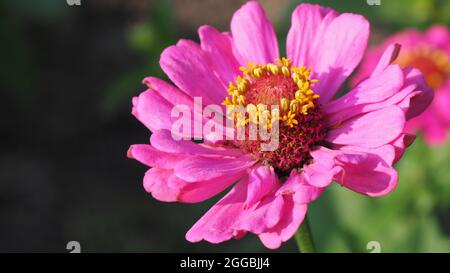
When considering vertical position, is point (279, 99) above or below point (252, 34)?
below

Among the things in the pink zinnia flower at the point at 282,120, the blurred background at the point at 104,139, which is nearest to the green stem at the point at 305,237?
the pink zinnia flower at the point at 282,120

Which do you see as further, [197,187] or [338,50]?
[338,50]

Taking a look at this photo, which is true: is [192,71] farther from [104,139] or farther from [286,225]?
[104,139]

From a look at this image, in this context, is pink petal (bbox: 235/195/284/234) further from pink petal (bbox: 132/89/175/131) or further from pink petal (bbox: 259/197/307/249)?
pink petal (bbox: 132/89/175/131)

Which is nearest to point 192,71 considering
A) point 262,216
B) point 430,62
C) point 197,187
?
point 197,187

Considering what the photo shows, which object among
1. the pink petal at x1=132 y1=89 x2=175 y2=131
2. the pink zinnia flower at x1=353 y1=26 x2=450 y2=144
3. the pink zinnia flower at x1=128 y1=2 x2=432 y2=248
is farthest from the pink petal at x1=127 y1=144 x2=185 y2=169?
the pink zinnia flower at x1=353 y1=26 x2=450 y2=144

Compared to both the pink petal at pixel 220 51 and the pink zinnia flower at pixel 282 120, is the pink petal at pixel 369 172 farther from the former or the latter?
the pink petal at pixel 220 51
